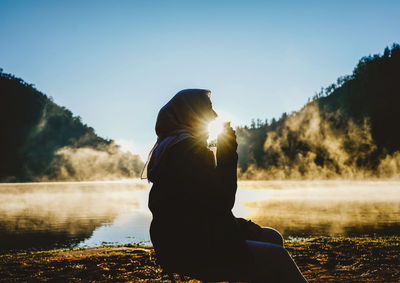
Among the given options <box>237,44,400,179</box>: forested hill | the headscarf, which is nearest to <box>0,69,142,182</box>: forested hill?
<box>237,44,400,179</box>: forested hill

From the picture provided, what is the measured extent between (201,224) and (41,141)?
16835 centimetres

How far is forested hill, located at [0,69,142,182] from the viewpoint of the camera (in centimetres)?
13875

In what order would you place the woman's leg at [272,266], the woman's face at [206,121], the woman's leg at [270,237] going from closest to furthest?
the woman's leg at [272,266], the woman's face at [206,121], the woman's leg at [270,237]

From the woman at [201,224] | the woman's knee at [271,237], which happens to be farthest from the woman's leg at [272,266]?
the woman's knee at [271,237]

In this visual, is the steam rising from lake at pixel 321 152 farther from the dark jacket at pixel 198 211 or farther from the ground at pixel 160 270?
the dark jacket at pixel 198 211

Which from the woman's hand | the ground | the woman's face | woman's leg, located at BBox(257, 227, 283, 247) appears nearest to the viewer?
the woman's hand

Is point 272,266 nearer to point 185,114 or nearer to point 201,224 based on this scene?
point 201,224

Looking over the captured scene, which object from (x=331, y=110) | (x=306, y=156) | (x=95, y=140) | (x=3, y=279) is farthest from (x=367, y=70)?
(x=3, y=279)

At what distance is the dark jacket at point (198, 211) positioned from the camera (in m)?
2.21

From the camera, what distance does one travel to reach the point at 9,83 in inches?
6122

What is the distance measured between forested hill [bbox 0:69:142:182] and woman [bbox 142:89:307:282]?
490 ft

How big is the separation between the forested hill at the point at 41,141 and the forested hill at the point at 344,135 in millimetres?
85246

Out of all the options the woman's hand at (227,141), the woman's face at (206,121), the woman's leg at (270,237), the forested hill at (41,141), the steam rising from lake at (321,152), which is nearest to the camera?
the woman's hand at (227,141)

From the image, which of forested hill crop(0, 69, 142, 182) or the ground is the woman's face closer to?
the ground
